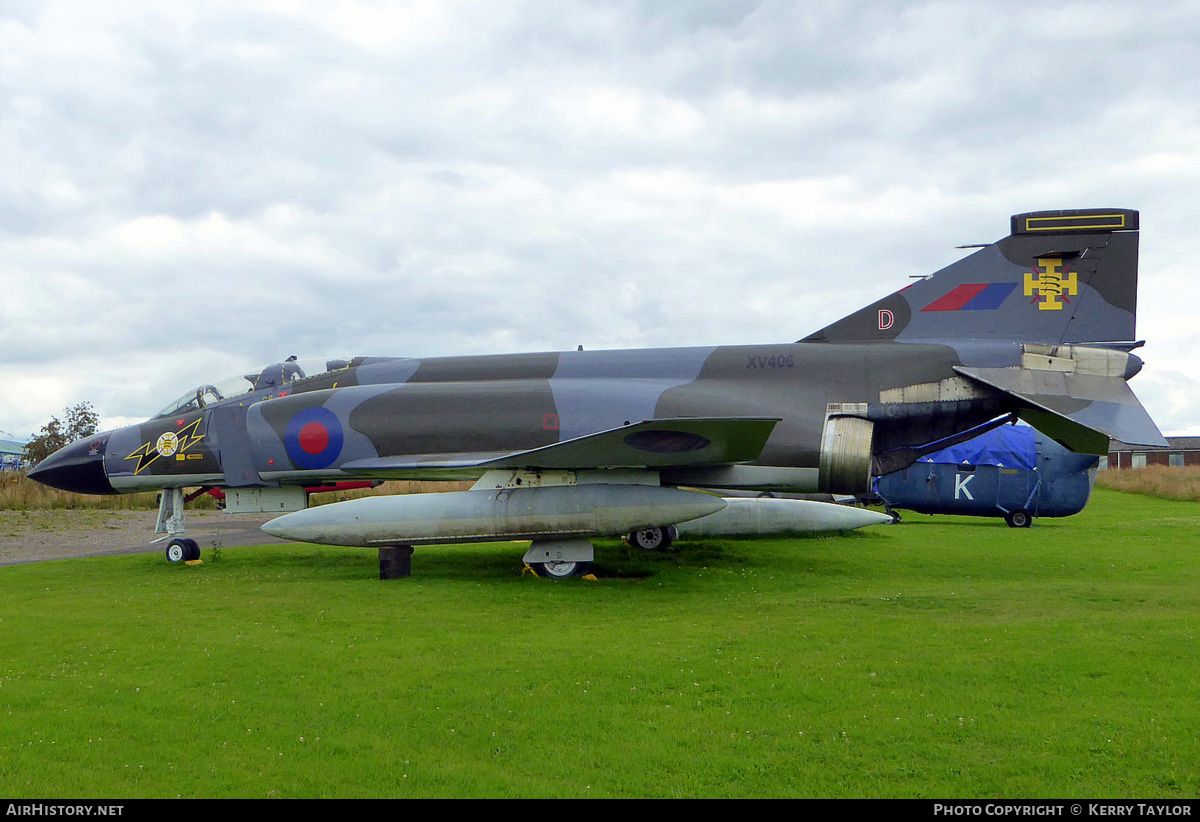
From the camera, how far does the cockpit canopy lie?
1265 cm

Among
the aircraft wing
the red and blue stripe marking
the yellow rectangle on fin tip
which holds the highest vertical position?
the yellow rectangle on fin tip

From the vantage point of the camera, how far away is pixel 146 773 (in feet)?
12.5

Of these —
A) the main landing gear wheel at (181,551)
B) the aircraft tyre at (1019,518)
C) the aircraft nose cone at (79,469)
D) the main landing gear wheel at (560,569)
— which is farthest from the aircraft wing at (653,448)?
the aircraft tyre at (1019,518)

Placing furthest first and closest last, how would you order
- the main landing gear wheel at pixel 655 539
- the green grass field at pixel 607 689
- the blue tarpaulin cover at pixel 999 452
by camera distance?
the blue tarpaulin cover at pixel 999 452, the main landing gear wheel at pixel 655 539, the green grass field at pixel 607 689

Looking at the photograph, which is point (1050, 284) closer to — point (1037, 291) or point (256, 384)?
point (1037, 291)

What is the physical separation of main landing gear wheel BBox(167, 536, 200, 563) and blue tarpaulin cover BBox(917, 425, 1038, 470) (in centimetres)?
1517

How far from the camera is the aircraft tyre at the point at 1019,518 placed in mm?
18375

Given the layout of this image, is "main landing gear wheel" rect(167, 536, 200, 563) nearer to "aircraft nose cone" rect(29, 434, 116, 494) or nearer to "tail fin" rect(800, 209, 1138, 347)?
"aircraft nose cone" rect(29, 434, 116, 494)

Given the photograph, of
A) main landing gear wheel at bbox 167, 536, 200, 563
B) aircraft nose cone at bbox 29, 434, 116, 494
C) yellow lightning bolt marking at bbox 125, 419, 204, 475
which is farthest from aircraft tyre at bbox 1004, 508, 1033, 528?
aircraft nose cone at bbox 29, 434, 116, 494

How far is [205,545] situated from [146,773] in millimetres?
13482

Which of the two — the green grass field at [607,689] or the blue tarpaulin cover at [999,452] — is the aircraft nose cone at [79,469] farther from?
the blue tarpaulin cover at [999,452]

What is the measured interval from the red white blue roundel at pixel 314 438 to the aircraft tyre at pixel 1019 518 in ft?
50.2

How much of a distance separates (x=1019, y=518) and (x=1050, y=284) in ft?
31.2
